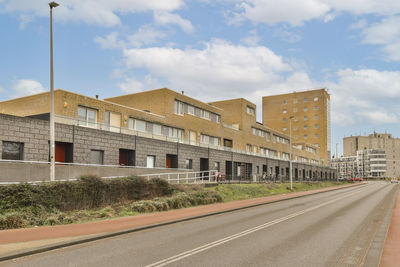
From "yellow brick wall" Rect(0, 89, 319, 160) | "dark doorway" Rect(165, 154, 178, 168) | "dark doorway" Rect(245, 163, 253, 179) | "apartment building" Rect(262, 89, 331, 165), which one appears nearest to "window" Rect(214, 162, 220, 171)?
"yellow brick wall" Rect(0, 89, 319, 160)

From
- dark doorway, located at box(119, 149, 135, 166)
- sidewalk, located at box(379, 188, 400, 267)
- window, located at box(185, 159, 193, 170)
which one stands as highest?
dark doorway, located at box(119, 149, 135, 166)

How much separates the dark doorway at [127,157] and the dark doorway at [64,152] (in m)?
5.81

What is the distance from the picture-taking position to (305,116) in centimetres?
11356

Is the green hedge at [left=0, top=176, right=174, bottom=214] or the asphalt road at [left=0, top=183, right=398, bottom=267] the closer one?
the asphalt road at [left=0, top=183, right=398, bottom=267]

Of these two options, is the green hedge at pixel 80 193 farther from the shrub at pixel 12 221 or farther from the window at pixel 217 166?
the window at pixel 217 166

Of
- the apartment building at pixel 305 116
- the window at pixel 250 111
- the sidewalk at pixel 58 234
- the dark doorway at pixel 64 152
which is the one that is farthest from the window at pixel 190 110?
the apartment building at pixel 305 116

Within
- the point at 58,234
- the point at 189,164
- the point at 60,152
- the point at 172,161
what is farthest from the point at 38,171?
the point at 189,164

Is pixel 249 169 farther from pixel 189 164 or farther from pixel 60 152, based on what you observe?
pixel 60 152

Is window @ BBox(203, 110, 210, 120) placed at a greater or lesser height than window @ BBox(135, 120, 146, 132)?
greater

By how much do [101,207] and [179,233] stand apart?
820 cm

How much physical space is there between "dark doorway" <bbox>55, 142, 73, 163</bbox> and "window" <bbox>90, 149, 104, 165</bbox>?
6.23 ft

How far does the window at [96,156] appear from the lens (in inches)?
1133

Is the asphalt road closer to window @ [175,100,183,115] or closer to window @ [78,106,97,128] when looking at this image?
window @ [78,106,97,128]

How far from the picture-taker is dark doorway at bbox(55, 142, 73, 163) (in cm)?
2689
